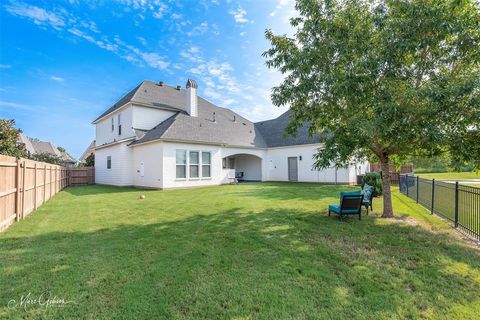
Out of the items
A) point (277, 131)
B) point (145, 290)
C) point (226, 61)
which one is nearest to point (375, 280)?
point (145, 290)

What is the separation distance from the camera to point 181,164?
1723 cm

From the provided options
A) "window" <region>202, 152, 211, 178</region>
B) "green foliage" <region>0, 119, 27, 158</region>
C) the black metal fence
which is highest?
"green foliage" <region>0, 119, 27, 158</region>

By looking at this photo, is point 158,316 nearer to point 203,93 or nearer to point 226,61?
point 226,61

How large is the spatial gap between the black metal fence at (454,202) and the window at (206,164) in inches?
506

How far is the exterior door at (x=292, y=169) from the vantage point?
22.2m

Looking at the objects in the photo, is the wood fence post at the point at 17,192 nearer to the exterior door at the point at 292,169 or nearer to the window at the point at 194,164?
Result: the window at the point at 194,164

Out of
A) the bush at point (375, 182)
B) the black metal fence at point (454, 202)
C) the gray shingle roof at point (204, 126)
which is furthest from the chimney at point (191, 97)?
the black metal fence at point (454, 202)

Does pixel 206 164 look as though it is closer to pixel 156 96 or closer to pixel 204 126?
pixel 204 126

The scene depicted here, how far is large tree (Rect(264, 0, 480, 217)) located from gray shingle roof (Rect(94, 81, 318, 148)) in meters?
9.32

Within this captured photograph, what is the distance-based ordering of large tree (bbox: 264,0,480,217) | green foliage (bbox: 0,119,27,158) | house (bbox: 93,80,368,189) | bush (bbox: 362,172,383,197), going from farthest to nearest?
1. house (bbox: 93,80,368,189)
2. green foliage (bbox: 0,119,27,158)
3. bush (bbox: 362,172,383,197)
4. large tree (bbox: 264,0,480,217)

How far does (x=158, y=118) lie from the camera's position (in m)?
20.5

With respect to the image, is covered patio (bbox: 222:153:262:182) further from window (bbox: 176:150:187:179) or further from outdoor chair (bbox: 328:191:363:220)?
outdoor chair (bbox: 328:191:363:220)

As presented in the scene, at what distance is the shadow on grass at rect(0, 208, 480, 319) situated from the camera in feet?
9.72

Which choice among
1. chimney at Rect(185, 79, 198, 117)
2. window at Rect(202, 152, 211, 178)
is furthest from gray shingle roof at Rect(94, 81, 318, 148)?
window at Rect(202, 152, 211, 178)
